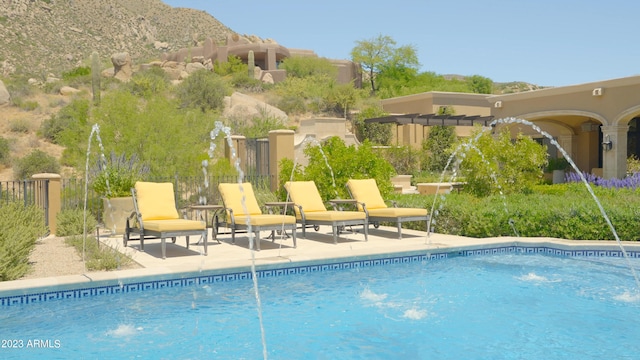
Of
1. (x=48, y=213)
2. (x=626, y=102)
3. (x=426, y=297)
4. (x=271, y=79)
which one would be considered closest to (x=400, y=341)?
(x=426, y=297)

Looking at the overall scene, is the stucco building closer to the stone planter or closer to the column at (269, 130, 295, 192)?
the column at (269, 130, 295, 192)

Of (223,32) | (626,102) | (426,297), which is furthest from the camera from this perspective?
(223,32)

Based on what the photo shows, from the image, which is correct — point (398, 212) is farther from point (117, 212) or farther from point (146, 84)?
point (146, 84)

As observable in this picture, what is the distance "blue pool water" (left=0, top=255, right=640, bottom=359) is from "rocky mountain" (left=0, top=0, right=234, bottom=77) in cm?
5305

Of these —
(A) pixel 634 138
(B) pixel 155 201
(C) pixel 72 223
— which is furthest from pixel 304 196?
(A) pixel 634 138

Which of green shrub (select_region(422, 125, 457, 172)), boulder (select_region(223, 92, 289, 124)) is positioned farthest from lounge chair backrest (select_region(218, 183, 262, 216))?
boulder (select_region(223, 92, 289, 124))

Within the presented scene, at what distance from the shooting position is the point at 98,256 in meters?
8.41

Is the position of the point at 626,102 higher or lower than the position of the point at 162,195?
higher

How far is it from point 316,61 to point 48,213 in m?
48.8

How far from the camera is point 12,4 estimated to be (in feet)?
206

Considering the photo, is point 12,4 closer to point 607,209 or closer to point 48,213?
point 48,213

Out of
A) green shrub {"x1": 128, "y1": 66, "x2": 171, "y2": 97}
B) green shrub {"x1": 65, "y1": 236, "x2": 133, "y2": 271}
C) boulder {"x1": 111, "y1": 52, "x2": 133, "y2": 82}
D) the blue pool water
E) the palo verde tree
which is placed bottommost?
the blue pool water

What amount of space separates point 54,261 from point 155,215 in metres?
1.81

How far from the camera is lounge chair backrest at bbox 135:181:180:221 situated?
32.7ft
